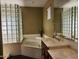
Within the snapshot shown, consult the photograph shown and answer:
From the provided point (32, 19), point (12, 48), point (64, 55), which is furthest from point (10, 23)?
point (64, 55)

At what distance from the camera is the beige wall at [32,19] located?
263 inches

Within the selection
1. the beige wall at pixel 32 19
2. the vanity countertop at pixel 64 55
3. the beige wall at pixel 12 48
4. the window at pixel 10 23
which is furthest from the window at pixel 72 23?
the beige wall at pixel 32 19

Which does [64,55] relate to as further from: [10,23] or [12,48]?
[10,23]

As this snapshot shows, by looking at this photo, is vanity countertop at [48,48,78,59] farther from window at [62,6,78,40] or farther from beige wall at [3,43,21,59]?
beige wall at [3,43,21,59]

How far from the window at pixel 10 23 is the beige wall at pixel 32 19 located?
1.11 meters

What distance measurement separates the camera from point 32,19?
6777 mm

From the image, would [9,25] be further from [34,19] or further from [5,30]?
[34,19]

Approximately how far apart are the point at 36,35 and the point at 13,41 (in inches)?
66.4

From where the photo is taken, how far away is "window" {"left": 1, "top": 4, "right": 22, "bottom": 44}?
5.28 m

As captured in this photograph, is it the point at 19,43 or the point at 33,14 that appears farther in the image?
the point at 33,14

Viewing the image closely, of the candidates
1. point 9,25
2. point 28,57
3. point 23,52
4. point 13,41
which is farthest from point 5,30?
point 28,57

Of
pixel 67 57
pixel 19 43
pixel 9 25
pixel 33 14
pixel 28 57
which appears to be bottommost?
pixel 28 57

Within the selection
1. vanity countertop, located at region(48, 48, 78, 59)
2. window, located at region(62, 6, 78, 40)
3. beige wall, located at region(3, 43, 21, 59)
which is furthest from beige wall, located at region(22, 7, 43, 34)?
vanity countertop, located at region(48, 48, 78, 59)

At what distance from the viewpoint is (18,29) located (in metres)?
5.57
